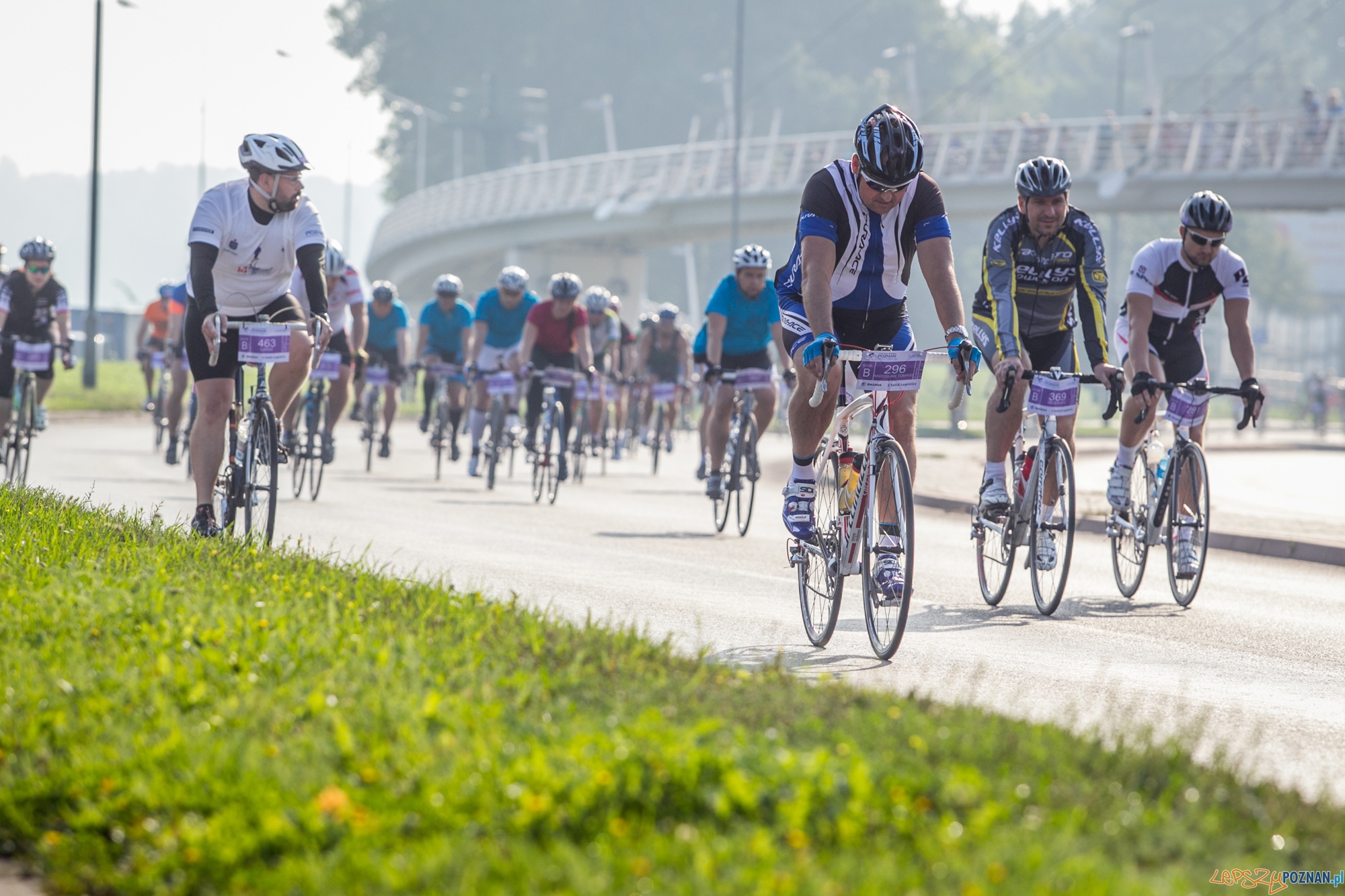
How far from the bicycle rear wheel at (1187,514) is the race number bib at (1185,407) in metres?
0.14

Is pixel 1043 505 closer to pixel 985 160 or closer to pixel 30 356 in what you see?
pixel 30 356

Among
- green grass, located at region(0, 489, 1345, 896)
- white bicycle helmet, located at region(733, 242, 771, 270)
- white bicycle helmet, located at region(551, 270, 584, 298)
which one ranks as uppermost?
white bicycle helmet, located at region(733, 242, 771, 270)

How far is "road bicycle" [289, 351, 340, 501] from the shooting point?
13273 millimetres

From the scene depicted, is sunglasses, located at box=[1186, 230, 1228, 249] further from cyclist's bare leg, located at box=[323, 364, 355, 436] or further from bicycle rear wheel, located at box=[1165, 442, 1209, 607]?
cyclist's bare leg, located at box=[323, 364, 355, 436]

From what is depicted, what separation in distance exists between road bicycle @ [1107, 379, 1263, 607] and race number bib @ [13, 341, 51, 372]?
850 centimetres

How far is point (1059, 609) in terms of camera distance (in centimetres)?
837

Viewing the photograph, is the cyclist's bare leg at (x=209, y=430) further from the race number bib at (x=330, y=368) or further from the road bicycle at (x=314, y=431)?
the race number bib at (x=330, y=368)

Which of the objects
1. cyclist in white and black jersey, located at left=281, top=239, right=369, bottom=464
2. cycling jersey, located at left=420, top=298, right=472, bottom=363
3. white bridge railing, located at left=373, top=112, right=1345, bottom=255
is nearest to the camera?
cyclist in white and black jersey, located at left=281, top=239, right=369, bottom=464

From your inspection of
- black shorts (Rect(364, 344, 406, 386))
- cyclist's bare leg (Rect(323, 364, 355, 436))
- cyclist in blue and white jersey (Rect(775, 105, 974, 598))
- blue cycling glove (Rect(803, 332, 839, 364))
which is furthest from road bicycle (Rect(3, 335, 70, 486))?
blue cycling glove (Rect(803, 332, 839, 364))

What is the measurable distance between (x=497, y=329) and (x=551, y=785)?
13.4 metres

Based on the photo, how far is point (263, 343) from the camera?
8.37 m

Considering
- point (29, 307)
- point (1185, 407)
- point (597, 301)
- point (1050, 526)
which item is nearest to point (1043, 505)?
point (1050, 526)

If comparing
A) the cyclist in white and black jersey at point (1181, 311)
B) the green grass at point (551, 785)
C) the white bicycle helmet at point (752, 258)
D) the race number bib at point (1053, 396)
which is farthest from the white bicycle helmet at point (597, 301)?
the green grass at point (551, 785)

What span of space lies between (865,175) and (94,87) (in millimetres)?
31915
